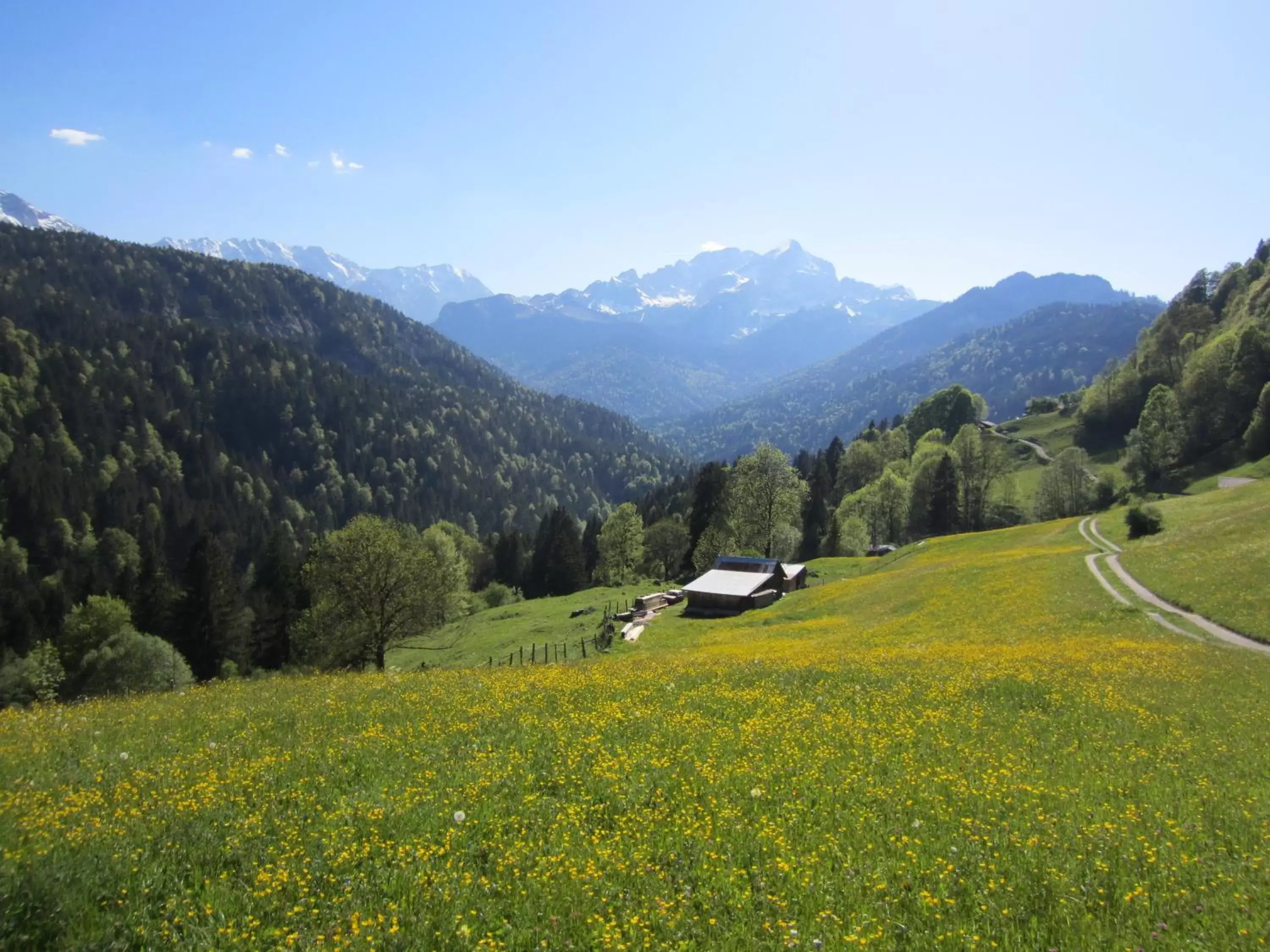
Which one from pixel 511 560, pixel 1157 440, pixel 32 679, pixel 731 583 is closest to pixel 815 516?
pixel 1157 440

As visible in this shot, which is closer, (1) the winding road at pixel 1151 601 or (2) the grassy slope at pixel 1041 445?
(1) the winding road at pixel 1151 601

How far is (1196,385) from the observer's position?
11062 centimetres

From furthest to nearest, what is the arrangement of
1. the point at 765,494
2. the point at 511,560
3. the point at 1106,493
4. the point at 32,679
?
the point at 511,560
the point at 1106,493
the point at 765,494
the point at 32,679

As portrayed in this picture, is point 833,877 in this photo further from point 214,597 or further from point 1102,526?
point 214,597

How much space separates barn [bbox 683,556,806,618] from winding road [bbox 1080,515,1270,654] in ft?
87.8

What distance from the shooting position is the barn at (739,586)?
62500mm

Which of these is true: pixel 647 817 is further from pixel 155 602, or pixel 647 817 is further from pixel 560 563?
pixel 560 563

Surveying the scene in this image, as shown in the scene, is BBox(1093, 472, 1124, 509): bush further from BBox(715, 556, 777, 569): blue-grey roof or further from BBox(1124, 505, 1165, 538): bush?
BBox(715, 556, 777, 569): blue-grey roof

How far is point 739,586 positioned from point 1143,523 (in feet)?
120

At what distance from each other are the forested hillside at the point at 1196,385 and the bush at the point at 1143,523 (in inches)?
2167

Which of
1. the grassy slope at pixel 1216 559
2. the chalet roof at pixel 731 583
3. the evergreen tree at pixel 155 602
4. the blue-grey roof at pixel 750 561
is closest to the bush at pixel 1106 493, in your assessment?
the grassy slope at pixel 1216 559

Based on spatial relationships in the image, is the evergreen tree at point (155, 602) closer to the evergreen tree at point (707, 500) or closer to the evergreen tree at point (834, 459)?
the evergreen tree at point (707, 500)

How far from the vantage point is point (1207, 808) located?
447 inches

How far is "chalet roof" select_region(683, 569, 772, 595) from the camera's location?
63062 millimetres
